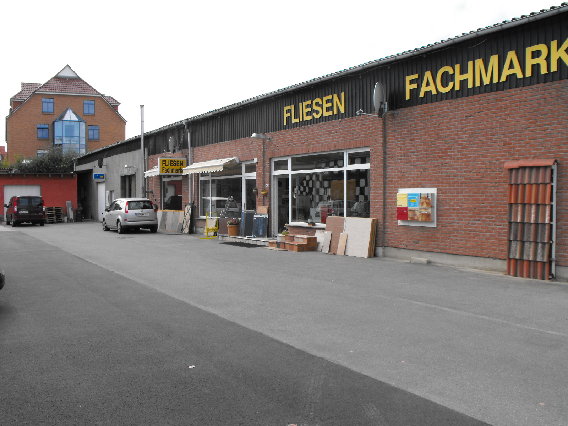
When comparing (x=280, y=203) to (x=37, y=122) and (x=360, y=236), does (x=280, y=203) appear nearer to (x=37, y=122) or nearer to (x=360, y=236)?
(x=360, y=236)

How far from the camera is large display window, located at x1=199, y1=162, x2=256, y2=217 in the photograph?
19.6 meters

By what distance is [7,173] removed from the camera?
37156 millimetres

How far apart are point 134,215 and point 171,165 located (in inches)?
108

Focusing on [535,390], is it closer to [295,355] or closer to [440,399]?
[440,399]

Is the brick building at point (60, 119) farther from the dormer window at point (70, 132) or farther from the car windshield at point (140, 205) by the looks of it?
the car windshield at point (140, 205)

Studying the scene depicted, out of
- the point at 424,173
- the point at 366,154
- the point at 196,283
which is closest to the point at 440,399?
the point at 196,283

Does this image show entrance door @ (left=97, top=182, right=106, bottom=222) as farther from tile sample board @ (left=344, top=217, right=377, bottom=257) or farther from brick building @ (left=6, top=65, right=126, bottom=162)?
tile sample board @ (left=344, top=217, right=377, bottom=257)

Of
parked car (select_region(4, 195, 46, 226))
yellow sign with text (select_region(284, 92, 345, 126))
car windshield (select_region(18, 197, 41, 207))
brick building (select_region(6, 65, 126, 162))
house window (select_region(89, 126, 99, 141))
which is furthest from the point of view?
house window (select_region(89, 126, 99, 141))

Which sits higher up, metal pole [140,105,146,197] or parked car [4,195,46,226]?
metal pole [140,105,146,197]

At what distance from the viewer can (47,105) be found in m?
57.9

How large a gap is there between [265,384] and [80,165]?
1709 inches

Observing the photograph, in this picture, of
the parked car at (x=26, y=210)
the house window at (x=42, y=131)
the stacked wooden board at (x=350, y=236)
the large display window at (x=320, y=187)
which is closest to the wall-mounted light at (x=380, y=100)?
the large display window at (x=320, y=187)

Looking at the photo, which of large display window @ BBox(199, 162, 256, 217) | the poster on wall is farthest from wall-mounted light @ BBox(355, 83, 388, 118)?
large display window @ BBox(199, 162, 256, 217)

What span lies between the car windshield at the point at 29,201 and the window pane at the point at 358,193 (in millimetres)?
22589
